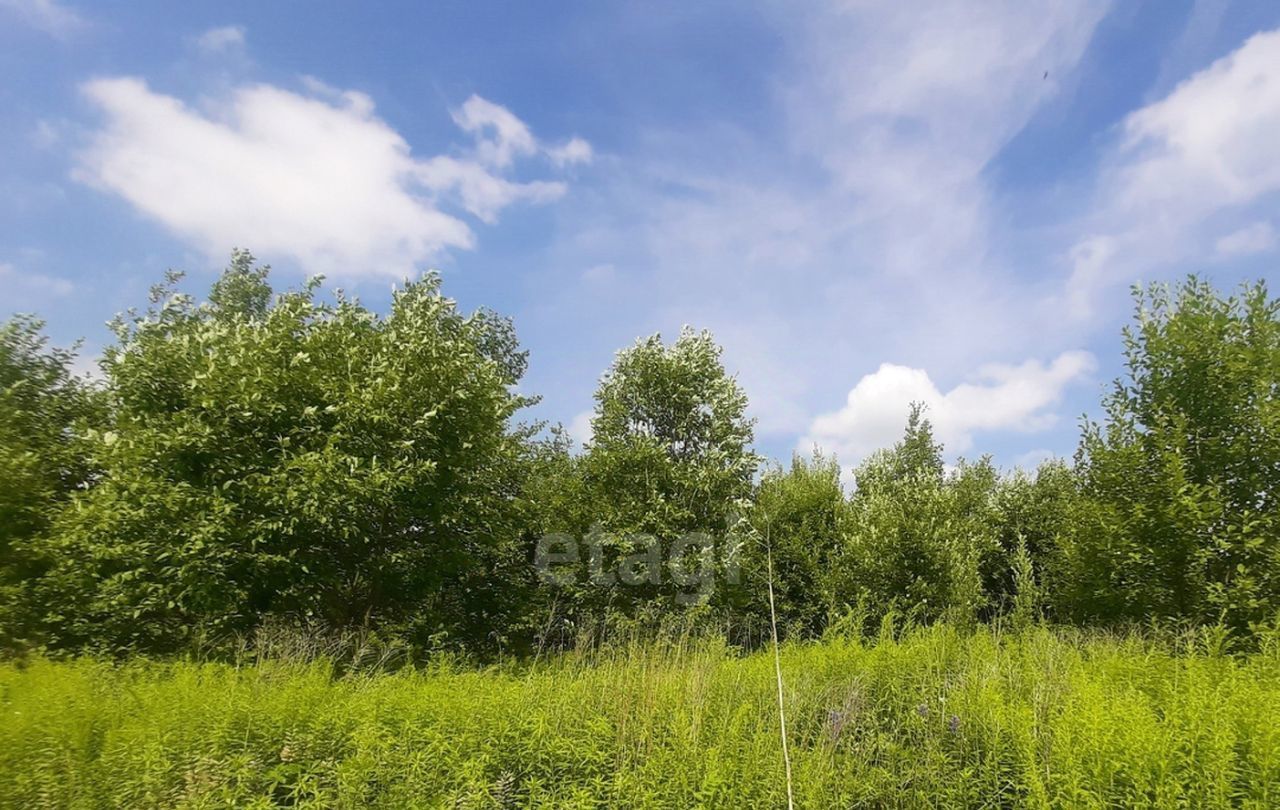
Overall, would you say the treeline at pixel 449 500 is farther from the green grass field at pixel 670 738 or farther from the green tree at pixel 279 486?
the green grass field at pixel 670 738

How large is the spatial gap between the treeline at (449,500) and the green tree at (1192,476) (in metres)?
0.04

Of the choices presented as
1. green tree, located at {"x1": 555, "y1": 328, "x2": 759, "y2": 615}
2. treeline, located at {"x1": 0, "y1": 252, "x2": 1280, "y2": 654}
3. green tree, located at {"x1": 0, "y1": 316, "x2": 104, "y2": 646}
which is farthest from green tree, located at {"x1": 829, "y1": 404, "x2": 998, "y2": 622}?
green tree, located at {"x1": 0, "y1": 316, "x2": 104, "y2": 646}

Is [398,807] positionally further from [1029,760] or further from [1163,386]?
[1163,386]

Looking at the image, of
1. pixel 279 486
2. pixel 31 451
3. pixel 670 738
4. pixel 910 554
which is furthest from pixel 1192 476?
pixel 31 451

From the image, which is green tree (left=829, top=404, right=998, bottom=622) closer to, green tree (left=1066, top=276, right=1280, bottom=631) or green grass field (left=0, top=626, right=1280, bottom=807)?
green tree (left=1066, top=276, right=1280, bottom=631)

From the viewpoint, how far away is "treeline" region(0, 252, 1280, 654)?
373 inches

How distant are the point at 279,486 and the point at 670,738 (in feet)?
25.0

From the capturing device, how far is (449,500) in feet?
40.1

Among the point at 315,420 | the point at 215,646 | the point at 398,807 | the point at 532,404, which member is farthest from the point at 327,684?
the point at 532,404

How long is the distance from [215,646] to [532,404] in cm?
1612

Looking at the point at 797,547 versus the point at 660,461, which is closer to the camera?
the point at 660,461

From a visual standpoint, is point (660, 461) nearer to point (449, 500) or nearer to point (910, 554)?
point (449, 500)

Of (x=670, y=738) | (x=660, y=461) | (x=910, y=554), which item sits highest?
(x=660, y=461)

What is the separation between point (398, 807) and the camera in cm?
418
